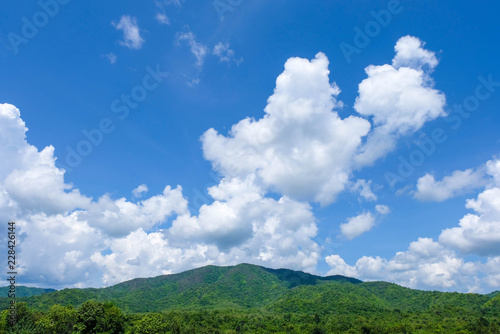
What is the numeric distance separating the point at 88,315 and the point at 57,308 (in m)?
11.7

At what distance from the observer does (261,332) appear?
12538 cm

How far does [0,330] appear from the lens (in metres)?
70.9

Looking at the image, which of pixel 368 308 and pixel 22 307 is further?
pixel 368 308

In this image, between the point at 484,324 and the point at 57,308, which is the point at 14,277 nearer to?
the point at 57,308

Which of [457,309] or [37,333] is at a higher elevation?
[457,309]

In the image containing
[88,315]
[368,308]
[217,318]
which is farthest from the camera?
[368,308]

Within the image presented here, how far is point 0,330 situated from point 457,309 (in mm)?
185930

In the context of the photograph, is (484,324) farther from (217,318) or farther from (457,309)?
(217,318)

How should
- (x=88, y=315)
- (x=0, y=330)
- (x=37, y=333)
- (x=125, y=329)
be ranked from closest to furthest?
(x=0, y=330) < (x=37, y=333) < (x=88, y=315) < (x=125, y=329)

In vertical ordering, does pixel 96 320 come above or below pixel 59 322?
above

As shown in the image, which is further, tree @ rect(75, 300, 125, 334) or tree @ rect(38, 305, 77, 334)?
tree @ rect(75, 300, 125, 334)

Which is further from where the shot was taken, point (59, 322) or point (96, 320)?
point (96, 320)

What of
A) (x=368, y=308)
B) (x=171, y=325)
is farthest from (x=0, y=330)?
(x=368, y=308)

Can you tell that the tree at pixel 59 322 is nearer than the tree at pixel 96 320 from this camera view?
Yes
